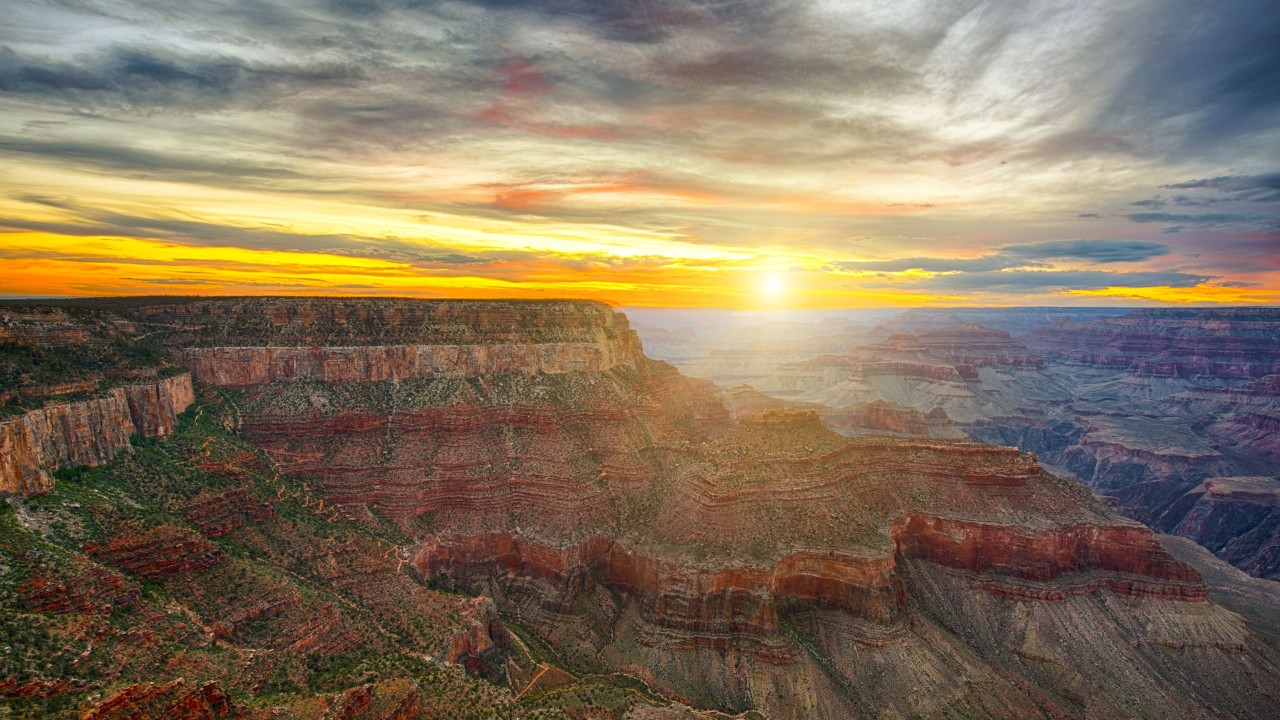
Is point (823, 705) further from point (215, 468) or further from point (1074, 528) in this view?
point (215, 468)

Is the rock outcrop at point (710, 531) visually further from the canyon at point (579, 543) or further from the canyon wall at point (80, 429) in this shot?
the canyon wall at point (80, 429)

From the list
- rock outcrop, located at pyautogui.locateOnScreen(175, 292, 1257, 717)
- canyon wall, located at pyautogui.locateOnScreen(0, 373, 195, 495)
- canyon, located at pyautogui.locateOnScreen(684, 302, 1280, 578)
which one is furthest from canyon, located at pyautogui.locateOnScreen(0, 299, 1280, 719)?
canyon, located at pyautogui.locateOnScreen(684, 302, 1280, 578)

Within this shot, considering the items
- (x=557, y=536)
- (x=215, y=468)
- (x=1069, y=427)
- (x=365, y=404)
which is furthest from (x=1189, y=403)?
(x=215, y=468)

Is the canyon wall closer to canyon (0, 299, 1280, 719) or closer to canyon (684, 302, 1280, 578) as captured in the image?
canyon (0, 299, 1280, 719)

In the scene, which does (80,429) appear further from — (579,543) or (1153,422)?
(1153,422)

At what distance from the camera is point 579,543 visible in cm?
6128

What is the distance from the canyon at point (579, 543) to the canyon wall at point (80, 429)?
386 mm

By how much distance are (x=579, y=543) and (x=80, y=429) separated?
40.6 meters

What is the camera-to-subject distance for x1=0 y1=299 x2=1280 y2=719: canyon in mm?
42000

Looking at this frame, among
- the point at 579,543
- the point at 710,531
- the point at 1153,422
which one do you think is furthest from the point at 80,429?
the point at 1153,422

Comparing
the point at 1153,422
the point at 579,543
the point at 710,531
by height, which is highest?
the point at 710,531

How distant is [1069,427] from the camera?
17225 cm

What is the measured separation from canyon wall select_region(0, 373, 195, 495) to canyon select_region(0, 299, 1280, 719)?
1.27 ft

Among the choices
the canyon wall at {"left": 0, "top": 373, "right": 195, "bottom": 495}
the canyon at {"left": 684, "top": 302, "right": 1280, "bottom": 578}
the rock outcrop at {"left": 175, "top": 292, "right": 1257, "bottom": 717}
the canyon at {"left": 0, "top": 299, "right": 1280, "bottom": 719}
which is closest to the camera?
the canyon wall at {"left": 0, "top": 373, "right": 195, "bottom": 495}
